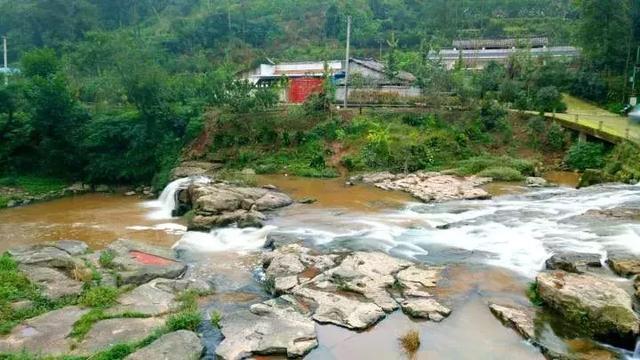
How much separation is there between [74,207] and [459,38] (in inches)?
1577

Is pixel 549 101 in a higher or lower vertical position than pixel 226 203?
higher

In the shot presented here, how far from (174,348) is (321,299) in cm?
308

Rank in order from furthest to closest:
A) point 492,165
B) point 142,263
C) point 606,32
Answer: point 606,32 → point 492,165 → point 142,263

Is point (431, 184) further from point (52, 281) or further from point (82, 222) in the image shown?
point (52, 281)

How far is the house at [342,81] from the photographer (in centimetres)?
3125

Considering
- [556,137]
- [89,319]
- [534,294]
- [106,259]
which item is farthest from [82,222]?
[556,137]

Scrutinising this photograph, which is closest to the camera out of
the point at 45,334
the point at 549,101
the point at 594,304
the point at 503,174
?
the point at 594,304

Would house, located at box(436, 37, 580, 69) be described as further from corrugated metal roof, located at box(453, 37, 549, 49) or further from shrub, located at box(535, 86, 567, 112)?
shrub, located at box(535, 86, 567, 112)

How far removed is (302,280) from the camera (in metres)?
11.8

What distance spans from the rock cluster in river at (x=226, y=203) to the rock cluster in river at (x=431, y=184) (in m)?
4.61

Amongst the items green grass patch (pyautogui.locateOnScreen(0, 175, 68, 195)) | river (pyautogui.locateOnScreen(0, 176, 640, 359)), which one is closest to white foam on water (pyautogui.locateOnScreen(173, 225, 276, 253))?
river (pyautogui.locateOnScreen(0, 176, 640, 359))

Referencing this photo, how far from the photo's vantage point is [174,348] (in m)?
8.84

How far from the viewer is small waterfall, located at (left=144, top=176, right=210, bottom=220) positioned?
2125 cm

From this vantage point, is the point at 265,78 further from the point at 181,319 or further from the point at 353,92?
the point at 181,319
